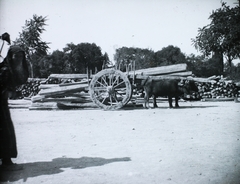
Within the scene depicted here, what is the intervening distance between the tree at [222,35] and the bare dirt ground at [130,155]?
3699mm

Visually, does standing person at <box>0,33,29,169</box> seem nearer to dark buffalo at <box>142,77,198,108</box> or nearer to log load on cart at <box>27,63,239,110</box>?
log load on cart at <box>27,63,239,110</box>

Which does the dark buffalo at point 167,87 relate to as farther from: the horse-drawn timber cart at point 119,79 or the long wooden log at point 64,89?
the long wooden log at point 64,89

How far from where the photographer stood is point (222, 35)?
33.6 feet

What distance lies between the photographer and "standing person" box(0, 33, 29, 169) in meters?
3.83

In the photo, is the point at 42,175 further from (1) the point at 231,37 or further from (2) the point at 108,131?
(1) the point at 231,37

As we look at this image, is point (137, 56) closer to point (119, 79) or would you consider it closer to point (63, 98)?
point (119, 79)

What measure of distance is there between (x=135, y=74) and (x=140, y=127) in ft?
18.9

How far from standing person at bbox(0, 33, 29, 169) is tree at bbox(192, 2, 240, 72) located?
6.74 m

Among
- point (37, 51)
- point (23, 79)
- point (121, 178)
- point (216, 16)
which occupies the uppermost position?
point (216, 16)

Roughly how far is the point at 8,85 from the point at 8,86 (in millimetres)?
15

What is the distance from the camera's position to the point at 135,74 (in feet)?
42.2

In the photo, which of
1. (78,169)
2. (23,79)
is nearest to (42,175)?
(78,169)

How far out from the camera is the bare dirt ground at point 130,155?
11.6ft

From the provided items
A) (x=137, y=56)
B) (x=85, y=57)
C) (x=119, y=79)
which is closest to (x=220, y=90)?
(x=119, y=79)
